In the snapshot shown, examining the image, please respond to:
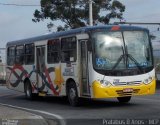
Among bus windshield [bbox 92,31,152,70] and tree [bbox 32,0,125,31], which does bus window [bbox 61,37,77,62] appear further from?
tree [bbox 32,0,125,31]

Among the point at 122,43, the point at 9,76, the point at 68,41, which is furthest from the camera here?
the point at 9,76

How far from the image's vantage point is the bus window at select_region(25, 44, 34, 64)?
24.2 m

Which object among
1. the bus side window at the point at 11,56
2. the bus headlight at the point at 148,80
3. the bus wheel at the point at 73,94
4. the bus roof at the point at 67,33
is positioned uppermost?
the bus roof at the point at 67,33

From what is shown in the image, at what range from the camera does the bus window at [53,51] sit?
2114 cm

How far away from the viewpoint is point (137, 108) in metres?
17.8

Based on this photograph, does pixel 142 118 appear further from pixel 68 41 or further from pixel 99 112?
pixel 68 41

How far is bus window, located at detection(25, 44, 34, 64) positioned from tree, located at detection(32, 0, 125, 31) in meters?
30.6

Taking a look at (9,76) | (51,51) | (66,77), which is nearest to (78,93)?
(66,77)

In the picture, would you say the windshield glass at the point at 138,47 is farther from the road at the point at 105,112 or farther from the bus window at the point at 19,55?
the bus window at the point at 19,55

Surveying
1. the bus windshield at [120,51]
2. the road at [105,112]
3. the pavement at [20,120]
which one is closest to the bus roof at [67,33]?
the bus windshield at [120,51]

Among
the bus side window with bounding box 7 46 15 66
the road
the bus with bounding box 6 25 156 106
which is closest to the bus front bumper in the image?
the bus with bounding box 6 25 156 106

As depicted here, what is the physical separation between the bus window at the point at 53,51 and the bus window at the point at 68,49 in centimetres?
52

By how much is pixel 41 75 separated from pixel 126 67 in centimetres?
598

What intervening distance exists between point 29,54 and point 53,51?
10.8 ft
